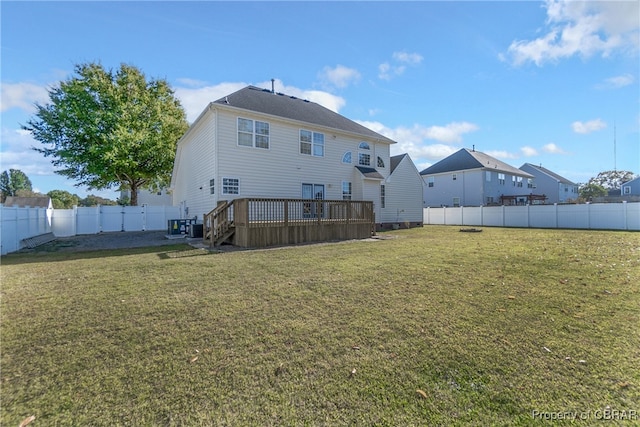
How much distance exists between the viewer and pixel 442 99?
15031mm

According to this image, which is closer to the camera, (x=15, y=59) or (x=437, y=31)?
(x=15, y=59)

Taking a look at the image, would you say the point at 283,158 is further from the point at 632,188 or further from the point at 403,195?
the point at 632,188

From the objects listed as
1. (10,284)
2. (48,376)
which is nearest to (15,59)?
(10,284)

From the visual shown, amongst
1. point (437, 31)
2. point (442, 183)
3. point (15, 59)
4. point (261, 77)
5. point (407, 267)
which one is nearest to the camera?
point (407, 267)

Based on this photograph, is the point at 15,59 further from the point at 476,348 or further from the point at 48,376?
the point at 476,348

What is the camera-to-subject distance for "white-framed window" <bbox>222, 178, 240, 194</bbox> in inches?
501

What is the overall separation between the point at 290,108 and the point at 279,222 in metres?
8.48

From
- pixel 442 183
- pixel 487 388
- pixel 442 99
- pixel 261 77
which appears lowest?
pixel 487 388

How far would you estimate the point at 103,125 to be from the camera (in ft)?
63.5

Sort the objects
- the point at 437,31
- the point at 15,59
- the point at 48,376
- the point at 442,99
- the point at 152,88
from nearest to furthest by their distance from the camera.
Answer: the point at 48,376 → the point at 15,59 → the point at 437,31 → the point at 442,99 → the point at 152,88

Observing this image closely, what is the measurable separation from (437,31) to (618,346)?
1180 centimetres

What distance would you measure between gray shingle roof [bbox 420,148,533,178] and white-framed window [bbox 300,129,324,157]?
22.4 metres

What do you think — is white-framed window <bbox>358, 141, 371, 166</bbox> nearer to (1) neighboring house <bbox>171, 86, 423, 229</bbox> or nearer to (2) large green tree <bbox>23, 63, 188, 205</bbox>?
(1) neighboring house <bbox>171, 86, 423, 229</bbox>

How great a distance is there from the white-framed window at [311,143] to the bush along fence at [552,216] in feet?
50.6
